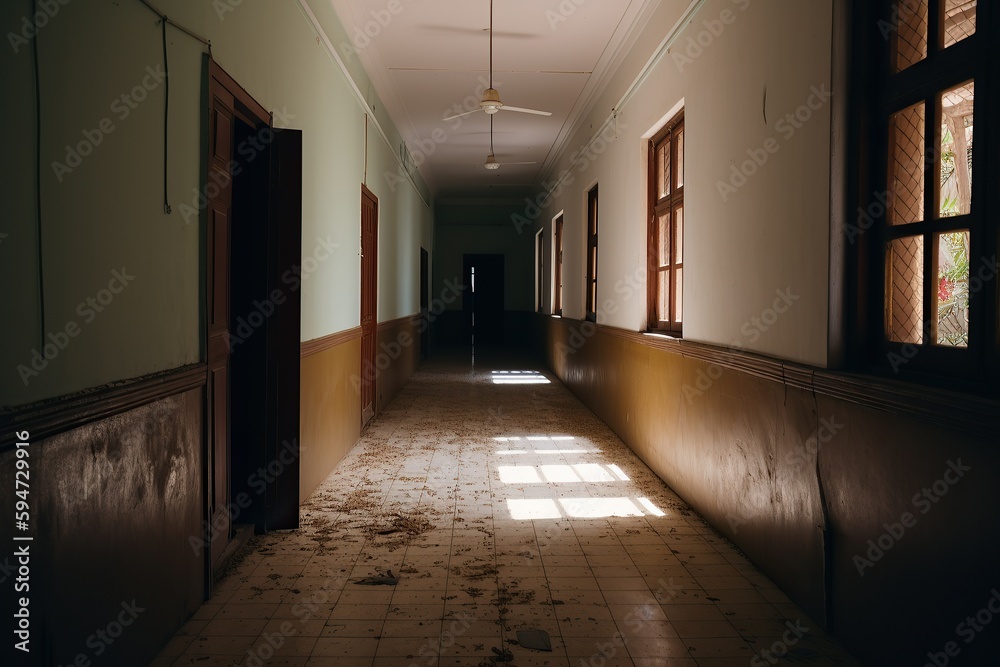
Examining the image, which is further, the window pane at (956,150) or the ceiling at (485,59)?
the ceiling at (485,59)

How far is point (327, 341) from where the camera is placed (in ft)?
15.6

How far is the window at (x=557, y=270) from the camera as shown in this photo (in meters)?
11.2

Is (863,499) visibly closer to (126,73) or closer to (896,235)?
(896,235)
